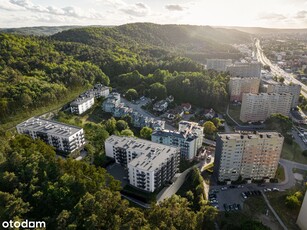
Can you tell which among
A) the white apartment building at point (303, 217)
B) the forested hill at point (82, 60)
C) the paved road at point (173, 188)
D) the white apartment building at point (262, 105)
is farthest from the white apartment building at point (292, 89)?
the white apartment building at point (303, 217)

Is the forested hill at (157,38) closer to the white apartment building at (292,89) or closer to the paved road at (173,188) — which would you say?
the white apartment building at (292,89)

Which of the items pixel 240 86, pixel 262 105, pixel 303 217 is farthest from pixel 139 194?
pixel 240 86

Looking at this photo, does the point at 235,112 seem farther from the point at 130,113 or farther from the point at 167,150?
the point at 167,150

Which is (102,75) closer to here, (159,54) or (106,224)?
(159,54)

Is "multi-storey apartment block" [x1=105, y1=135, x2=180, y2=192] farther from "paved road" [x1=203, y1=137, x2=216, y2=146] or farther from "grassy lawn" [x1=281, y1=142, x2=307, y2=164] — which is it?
"grassy lawn" [x1=281, y1=142, x2=307, y2=164]

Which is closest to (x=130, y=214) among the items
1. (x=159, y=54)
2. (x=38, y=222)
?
(x=38, y=222)

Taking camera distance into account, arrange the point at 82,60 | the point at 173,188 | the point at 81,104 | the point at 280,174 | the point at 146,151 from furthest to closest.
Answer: the point at 82,60, the point at 81,104, the point at 280,174, the point at 146,151, the point at 173,188
